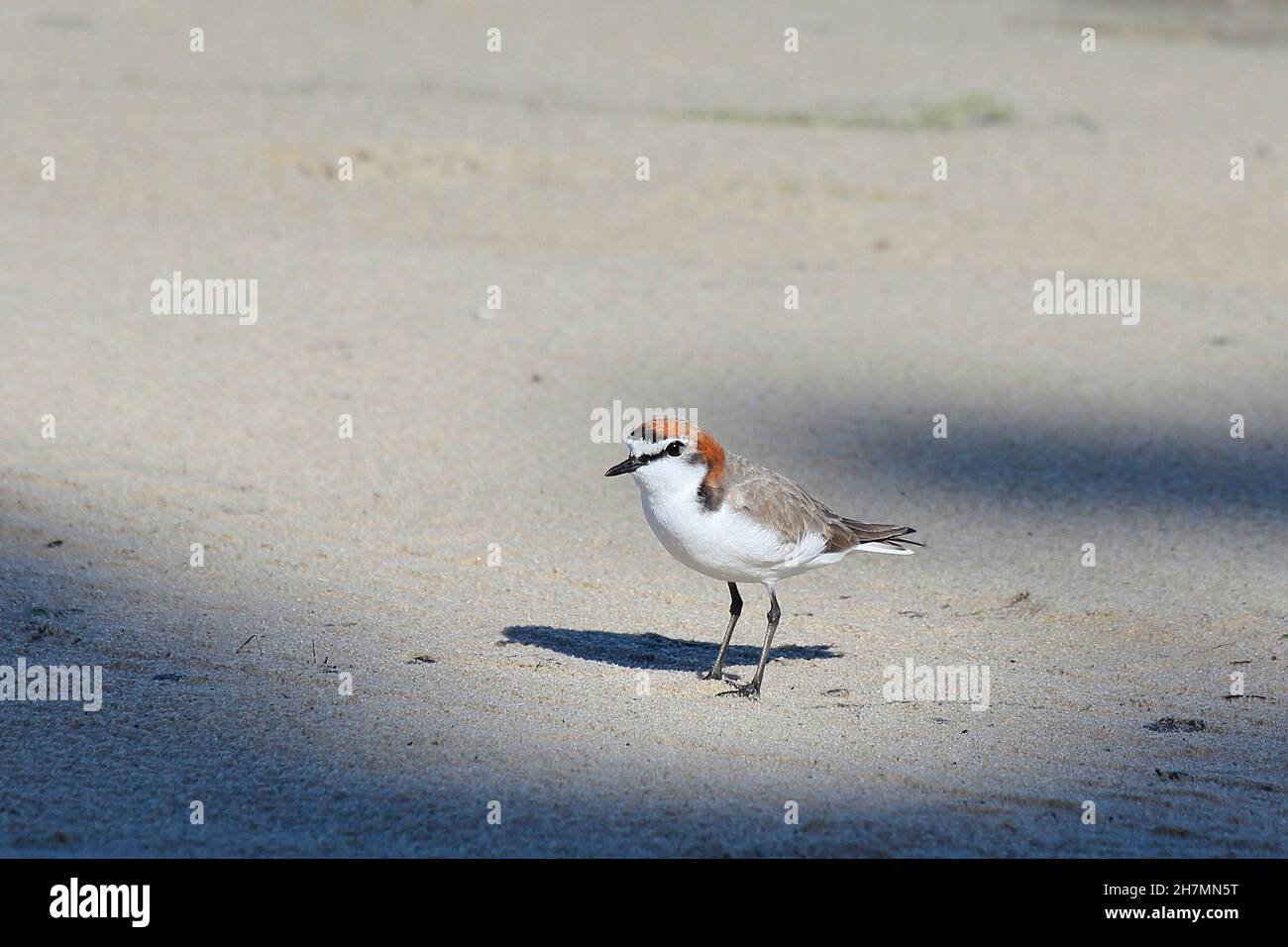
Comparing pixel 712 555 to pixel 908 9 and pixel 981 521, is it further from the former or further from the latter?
pixel 908 9

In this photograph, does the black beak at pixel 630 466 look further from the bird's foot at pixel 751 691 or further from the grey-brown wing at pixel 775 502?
the bird's foot at pixel 751 691

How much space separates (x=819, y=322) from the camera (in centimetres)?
993

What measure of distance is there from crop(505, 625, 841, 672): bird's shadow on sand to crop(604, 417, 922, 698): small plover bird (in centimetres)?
32

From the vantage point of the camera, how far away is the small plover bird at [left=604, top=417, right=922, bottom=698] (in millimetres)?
4746

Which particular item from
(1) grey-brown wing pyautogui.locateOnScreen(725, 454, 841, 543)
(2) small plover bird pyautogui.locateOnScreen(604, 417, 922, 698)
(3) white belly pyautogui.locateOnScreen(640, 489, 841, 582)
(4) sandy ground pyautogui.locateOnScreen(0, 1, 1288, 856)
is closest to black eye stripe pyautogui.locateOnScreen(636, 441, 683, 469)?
(2) small plover bird pyautogui.locateOnScreen(604, 417, 922, 698)

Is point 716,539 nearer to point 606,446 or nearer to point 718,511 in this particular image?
point 718,511

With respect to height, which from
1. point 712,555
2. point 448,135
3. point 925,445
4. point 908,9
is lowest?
point 712,555

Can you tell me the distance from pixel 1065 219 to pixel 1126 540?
633cm

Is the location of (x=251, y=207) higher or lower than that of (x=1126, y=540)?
higher

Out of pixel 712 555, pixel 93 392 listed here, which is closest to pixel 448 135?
pixel 93 392

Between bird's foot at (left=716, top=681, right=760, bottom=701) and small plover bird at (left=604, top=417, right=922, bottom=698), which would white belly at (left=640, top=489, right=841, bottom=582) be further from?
bird's foot at (left=716, top=681, right=760, bottom=701)

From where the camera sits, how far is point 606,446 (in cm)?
781

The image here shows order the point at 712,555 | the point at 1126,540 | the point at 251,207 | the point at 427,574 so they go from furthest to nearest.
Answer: the point at 251,207 → the point at 1126,540 → the point at 427,574 → the point at 712,555

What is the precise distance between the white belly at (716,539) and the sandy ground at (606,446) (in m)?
0.45
